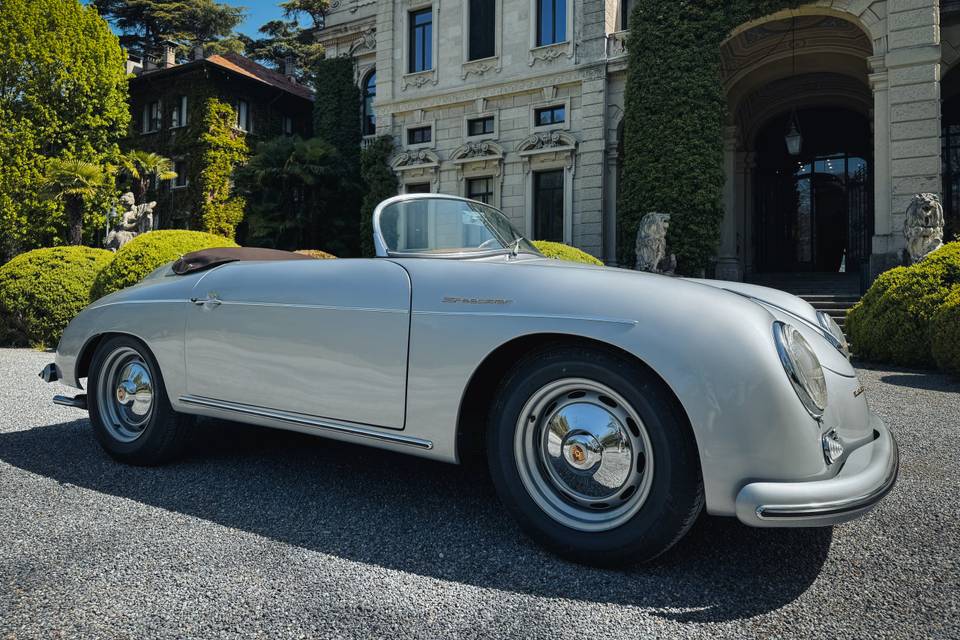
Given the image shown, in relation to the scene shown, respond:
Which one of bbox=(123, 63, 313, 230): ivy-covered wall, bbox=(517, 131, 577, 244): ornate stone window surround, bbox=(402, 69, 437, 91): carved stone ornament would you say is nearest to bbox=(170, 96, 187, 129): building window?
bbox=(123, 63, 313, 230): ivy-covered wall

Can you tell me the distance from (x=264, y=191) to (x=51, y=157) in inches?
339

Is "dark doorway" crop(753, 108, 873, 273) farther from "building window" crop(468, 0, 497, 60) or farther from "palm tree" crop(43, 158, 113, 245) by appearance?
"palm tree" crop(43, 158, 113, 245)

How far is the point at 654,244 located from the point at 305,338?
1291 centimetres

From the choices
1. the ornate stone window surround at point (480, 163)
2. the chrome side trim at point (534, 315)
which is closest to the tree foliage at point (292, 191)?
the ornate stone window surround at point (480, 163)

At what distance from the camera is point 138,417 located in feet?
11.1

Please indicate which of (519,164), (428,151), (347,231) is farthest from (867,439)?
(347,231)

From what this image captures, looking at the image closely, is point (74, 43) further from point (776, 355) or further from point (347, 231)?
point (776, 355)

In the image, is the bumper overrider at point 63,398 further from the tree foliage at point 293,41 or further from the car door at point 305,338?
the tree foliage at point 293,41

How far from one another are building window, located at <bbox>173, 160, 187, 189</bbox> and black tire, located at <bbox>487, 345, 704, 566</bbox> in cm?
2785

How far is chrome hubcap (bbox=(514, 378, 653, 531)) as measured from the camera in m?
2.08

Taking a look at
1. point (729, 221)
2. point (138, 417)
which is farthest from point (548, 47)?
point (138, 417)

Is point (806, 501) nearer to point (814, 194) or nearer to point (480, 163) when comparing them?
point (480, 163)

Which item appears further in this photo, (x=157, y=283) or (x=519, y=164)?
(x=519, y=164)

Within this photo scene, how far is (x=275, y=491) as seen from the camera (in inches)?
116
